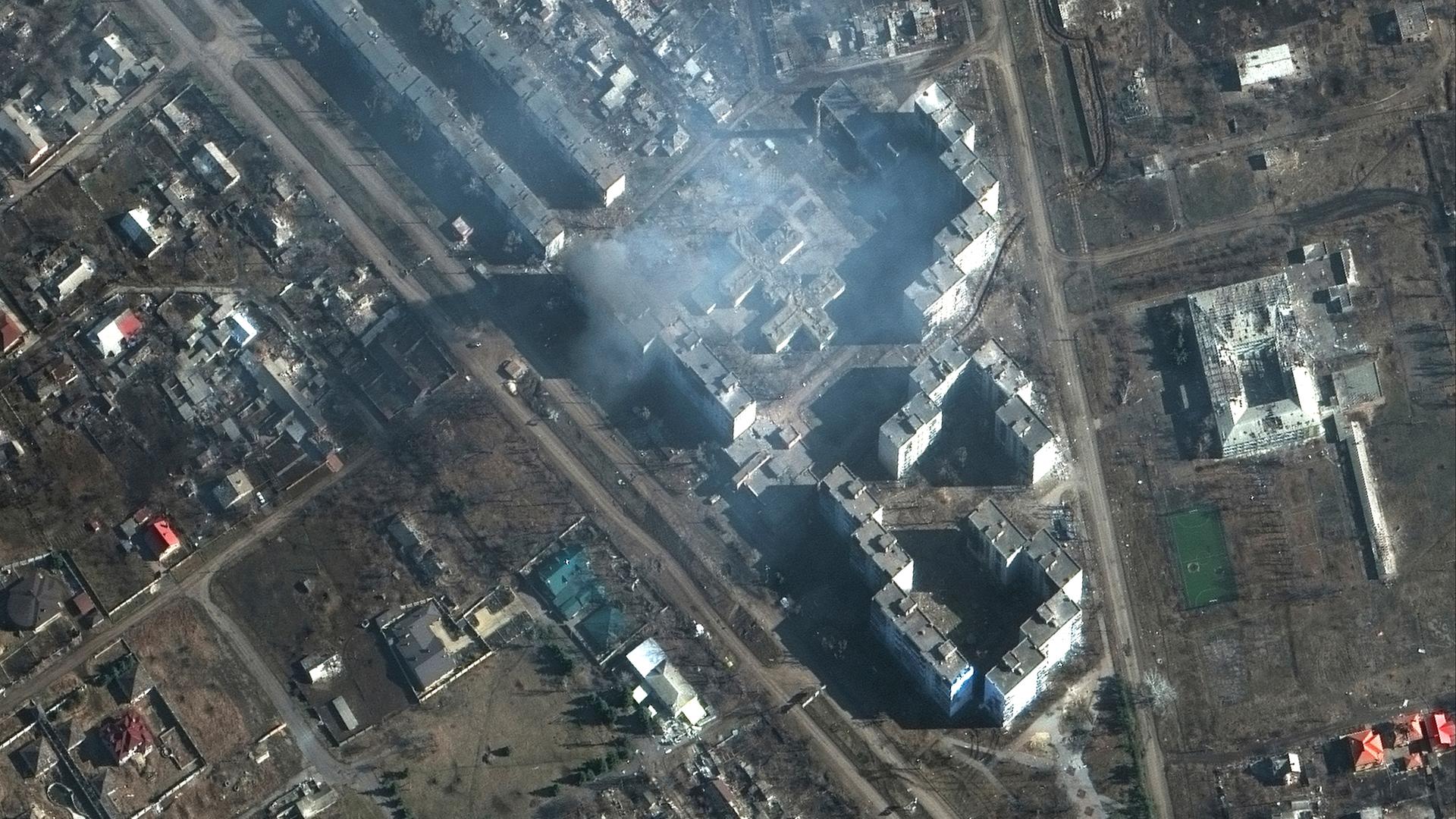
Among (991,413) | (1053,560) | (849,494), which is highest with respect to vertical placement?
(849,494)

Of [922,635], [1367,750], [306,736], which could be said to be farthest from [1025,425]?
[306,736]

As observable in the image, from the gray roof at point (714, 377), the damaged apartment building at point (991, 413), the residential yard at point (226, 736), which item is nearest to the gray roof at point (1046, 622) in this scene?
the damaged apartment building at point (991, 413)

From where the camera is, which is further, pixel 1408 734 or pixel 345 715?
pixel 345 715

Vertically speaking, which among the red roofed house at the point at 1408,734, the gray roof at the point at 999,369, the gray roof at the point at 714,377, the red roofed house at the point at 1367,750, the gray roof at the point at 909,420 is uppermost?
the gray roof at the point at 714,377

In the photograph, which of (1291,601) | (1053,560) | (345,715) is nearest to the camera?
(1053,560)

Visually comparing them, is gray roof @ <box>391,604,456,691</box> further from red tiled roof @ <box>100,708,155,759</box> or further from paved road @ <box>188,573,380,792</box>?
red tiled roof @ <box>100,708,155,759</box>

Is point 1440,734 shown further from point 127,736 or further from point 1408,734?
point 127,736

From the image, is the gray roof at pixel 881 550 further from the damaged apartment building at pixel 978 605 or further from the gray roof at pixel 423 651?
the gray roof at pixel 423 651
